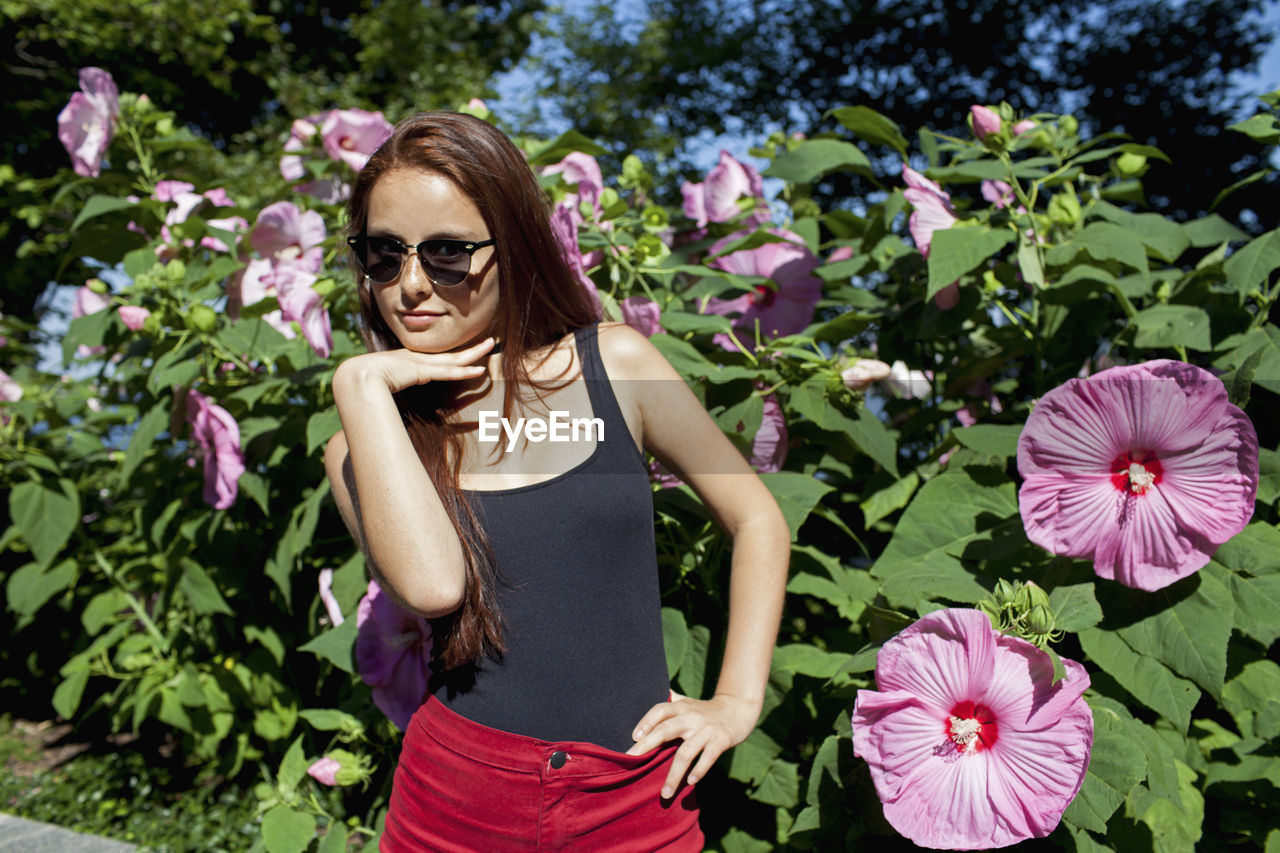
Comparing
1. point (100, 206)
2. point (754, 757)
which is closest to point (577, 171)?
point (100, 206)

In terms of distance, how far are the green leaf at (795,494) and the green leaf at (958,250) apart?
0.32 m

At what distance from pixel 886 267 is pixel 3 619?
338cm

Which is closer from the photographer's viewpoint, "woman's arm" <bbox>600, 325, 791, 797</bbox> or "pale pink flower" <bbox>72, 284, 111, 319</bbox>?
"woman's arm" <bbox>600, 325, 791, 797</bbox>

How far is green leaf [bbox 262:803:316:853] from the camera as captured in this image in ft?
4.83

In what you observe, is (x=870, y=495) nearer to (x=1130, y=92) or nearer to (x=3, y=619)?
(x=3, y=619)

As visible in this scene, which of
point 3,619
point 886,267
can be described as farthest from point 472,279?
point 3,619

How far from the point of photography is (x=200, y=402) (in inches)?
66.9

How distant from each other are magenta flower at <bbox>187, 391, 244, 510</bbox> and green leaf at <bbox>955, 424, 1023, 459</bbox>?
3.96 ft

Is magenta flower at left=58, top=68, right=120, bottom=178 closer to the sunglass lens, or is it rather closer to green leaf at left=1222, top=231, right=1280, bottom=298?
the sunglass lens

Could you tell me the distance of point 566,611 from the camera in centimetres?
109

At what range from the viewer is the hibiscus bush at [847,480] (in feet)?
3.48

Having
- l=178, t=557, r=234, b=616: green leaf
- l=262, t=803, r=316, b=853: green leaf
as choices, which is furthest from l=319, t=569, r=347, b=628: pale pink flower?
l=178, t=557, r=234, b=616: green leaf

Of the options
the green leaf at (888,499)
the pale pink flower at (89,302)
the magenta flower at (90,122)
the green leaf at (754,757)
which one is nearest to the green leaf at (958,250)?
the green leaf at (888,499)

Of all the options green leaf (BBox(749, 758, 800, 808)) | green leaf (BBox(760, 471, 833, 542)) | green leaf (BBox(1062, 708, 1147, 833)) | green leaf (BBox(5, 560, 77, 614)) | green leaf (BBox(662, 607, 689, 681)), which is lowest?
green leaf (BBox(5, 560, 77, 614))
